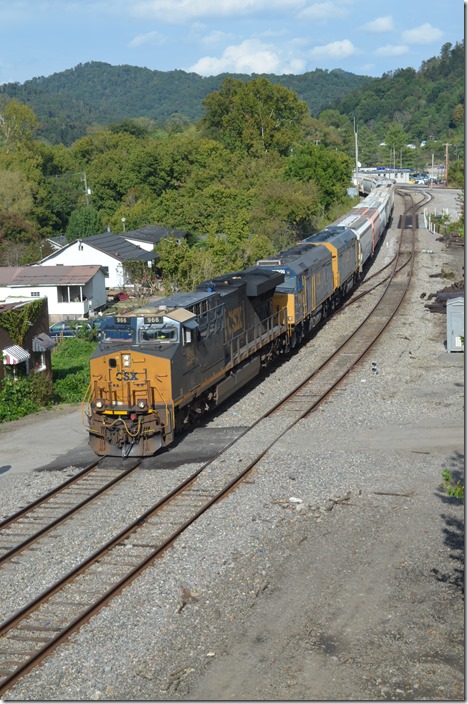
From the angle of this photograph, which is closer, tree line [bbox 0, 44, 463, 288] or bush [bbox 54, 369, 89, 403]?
bush [bbox 54, 369, 89, 403]

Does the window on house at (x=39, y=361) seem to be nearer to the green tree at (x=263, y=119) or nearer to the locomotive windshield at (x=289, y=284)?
the locomotive windshield at (x=289, y=284)

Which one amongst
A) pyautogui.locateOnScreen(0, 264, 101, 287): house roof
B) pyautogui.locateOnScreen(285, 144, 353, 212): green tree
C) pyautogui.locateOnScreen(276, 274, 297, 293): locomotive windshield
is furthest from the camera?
pyautogui.locateOnScreen(285, 144, 353, 212): green tree

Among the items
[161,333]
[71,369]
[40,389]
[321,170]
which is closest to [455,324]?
[161,333]

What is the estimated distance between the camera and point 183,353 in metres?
19.2

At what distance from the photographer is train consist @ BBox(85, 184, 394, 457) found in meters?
18.5

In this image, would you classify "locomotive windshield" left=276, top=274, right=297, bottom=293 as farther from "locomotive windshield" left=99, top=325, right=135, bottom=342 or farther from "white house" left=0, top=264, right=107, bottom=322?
"white house" left=0, top=264, right=107, bottom=322

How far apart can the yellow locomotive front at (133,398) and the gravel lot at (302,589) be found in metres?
0.96

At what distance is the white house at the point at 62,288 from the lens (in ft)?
159

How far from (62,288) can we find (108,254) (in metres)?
8.65

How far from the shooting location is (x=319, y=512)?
15023 millimetres

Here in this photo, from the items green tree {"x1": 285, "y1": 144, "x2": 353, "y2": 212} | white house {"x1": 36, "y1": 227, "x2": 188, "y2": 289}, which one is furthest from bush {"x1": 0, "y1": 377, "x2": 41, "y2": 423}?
green tree {"x1": 285, "y1": 144, "x2": 353, "y2": 212}

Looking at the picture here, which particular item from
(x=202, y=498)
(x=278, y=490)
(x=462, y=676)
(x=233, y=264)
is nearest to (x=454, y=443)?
(x=278, y=490)

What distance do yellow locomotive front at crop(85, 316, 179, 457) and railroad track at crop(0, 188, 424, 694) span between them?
1528 millimetres

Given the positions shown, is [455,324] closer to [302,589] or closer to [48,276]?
[302,589]
